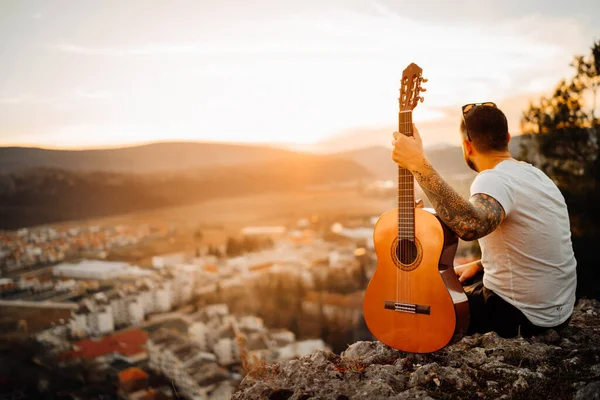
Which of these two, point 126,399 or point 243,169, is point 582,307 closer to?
point 126,399

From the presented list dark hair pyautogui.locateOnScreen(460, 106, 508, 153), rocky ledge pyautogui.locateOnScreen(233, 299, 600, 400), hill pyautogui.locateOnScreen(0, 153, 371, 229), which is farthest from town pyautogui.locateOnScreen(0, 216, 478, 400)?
dark hair pyautogui.locateOnScreen(460, 106, 508, 153)

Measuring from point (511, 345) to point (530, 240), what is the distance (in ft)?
2.99

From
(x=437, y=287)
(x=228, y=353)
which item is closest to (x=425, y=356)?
(x=437, y=287)

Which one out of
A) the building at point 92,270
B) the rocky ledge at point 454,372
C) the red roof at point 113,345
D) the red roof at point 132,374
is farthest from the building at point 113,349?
the rocky ledge at point 454,372

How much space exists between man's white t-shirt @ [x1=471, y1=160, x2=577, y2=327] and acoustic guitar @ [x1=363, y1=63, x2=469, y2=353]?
262 mm

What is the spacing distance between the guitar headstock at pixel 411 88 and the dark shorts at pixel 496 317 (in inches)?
50.5

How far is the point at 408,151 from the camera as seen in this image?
2309 millimetres

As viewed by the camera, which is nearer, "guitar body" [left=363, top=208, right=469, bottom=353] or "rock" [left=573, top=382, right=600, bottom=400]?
"rock" [left=573, top=382, right=600, bottom=400]

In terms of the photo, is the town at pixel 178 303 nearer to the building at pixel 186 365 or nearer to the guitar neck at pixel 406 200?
the building at pixel 186 365

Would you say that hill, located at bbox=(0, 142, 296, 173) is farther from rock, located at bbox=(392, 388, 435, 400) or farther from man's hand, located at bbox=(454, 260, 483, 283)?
rock, located at bbox=(392, 388, 435, 400)

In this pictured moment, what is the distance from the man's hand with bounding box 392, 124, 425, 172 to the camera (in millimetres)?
2279

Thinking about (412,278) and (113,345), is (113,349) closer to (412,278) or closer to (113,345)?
(113,345)

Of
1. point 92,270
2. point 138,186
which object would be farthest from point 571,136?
point 138,186

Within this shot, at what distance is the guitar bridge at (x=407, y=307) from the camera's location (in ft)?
7.95
